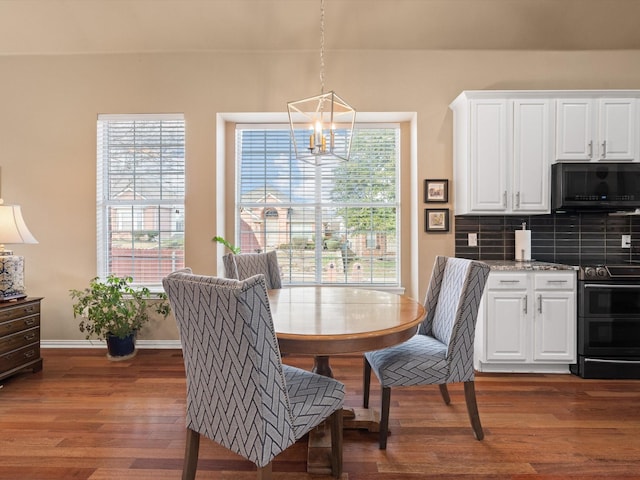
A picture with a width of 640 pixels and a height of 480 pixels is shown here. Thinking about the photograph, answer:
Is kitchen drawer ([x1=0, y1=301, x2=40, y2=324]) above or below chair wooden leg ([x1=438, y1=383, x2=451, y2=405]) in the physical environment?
above

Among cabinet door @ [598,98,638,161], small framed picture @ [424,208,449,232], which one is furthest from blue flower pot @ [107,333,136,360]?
cabinet door @ [598,98,638,161]

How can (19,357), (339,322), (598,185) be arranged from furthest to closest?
(598,185), (19,357), (339,322)

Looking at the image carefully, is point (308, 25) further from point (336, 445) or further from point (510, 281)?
point (336, 445)

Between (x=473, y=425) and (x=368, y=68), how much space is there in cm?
303

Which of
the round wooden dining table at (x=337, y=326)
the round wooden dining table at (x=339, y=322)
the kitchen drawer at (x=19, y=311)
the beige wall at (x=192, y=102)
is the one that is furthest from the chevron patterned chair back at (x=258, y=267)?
the kitchen drawer at (x=19, y=311)

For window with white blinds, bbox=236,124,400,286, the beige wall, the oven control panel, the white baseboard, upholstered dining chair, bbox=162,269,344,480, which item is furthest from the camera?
window with white blinds, bbox=236,124,400,286

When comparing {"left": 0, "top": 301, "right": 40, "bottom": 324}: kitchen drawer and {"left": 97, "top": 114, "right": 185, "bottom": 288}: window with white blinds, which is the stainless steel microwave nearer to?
{"left": 97, "top": 114, "right": 185, "bottom": 288}: window with white blinds

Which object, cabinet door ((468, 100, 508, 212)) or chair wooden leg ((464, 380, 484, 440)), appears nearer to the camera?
chair wooden leg ((464, 380, 484, 440))

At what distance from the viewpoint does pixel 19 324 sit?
2738 millimetres

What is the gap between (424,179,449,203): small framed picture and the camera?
3.32 metres

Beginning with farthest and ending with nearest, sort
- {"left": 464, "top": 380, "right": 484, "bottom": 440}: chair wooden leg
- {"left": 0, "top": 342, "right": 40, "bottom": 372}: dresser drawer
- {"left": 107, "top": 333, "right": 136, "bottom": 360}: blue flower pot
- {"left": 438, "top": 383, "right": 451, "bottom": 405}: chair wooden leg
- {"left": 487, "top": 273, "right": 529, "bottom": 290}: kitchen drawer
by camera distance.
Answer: {"left": 107, "top": 333, "right": 136, "bottom": 360}: blue flower pot → {"left": 487, "top": 273, "right": 529, "bottom": 290}: kitchen drawer → {"left": 0, "top": 342, "right": 40, "bottom": 372}: dresser drawer → {"left": 438, "top": 383, "right": 451, "bottom": 405}: chair wooden leg → {"left": 464, "top": 380, "right": 484, "bottom": 440}: chair wooden leg

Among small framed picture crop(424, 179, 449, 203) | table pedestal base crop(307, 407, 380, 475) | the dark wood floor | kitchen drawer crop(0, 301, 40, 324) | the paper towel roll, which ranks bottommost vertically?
the dark wood floor

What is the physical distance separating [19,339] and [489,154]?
13.5 feet

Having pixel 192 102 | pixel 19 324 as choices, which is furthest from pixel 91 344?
pixel 192 102
